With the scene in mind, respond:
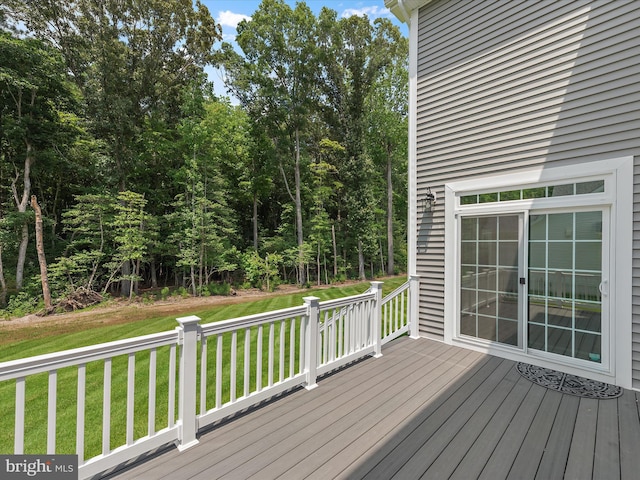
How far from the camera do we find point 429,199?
428cm

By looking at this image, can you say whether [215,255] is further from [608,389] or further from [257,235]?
[608,389]

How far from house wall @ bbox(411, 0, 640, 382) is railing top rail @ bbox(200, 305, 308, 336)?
99.5 inches

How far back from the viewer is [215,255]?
1121 centimetres

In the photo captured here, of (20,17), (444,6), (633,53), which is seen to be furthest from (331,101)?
(633,53)

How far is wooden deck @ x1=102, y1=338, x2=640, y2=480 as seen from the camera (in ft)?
5.77

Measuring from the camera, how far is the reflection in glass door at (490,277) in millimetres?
3551

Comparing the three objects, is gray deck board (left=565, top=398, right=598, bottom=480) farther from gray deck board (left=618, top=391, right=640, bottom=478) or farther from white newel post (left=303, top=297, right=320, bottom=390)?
white newel post (left=303, top=297, right=320, bottom=390)

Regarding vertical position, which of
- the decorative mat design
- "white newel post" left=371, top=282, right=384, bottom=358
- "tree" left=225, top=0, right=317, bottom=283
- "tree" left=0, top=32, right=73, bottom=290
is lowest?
the decorative mat design

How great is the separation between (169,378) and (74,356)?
54 cm

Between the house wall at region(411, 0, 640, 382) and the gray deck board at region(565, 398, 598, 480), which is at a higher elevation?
the house wall at region(411, 0, 640, 382)

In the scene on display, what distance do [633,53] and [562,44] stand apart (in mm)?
648

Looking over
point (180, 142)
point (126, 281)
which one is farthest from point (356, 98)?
point (126, 281)

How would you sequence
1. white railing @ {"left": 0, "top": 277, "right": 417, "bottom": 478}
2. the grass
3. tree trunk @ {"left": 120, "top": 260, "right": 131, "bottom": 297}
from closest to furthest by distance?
white railing @ {"left": 0, "top": 277, "right": 417, "bottom": 478}
the grass
tree trunk @ {"left": 120, "top": 260, "right": 131, "bottom": 297}

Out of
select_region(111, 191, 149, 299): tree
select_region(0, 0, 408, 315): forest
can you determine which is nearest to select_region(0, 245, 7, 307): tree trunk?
select_region(0, 0, 408, 315): forest
